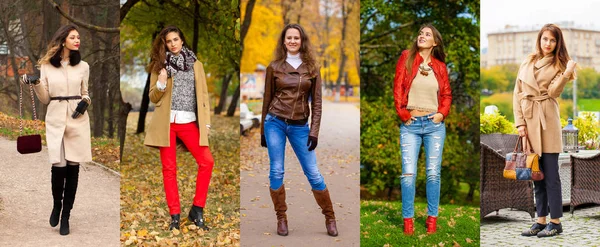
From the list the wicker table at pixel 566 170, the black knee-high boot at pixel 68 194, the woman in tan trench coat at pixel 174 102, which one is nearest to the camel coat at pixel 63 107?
the black knee-high boot at pixel 68 194

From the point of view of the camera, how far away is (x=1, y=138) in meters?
6.17

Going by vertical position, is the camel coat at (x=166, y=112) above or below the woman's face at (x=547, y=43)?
below

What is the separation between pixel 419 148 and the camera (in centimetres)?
589

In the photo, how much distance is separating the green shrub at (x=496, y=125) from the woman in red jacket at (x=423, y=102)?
963 mm

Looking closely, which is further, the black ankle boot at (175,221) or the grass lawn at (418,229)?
the grass lawn at (418,229)

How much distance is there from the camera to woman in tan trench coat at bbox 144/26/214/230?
18.6ft

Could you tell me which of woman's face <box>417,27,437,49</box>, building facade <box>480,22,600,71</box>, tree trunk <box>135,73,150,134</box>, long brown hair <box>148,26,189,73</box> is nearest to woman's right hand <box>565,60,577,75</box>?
building facade <box>480,22,600,71</box>

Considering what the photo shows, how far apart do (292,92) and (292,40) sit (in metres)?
0.39

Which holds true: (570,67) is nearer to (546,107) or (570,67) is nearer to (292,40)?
(546,107)

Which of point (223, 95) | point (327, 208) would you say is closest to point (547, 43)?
point (327, 208)

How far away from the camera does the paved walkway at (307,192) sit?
592 centimetres

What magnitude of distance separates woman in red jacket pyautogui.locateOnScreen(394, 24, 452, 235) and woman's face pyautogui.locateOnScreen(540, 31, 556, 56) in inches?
33.1

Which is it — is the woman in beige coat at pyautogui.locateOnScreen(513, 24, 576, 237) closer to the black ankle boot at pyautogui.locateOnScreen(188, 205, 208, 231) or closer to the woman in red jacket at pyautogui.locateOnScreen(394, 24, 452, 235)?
the woman in red jacket at pyautogui.locateOnScreen(394, 24, 452, 235)

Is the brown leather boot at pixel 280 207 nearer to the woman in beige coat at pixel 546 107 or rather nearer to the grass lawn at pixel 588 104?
the woman in beige coat at pixel 546 107
